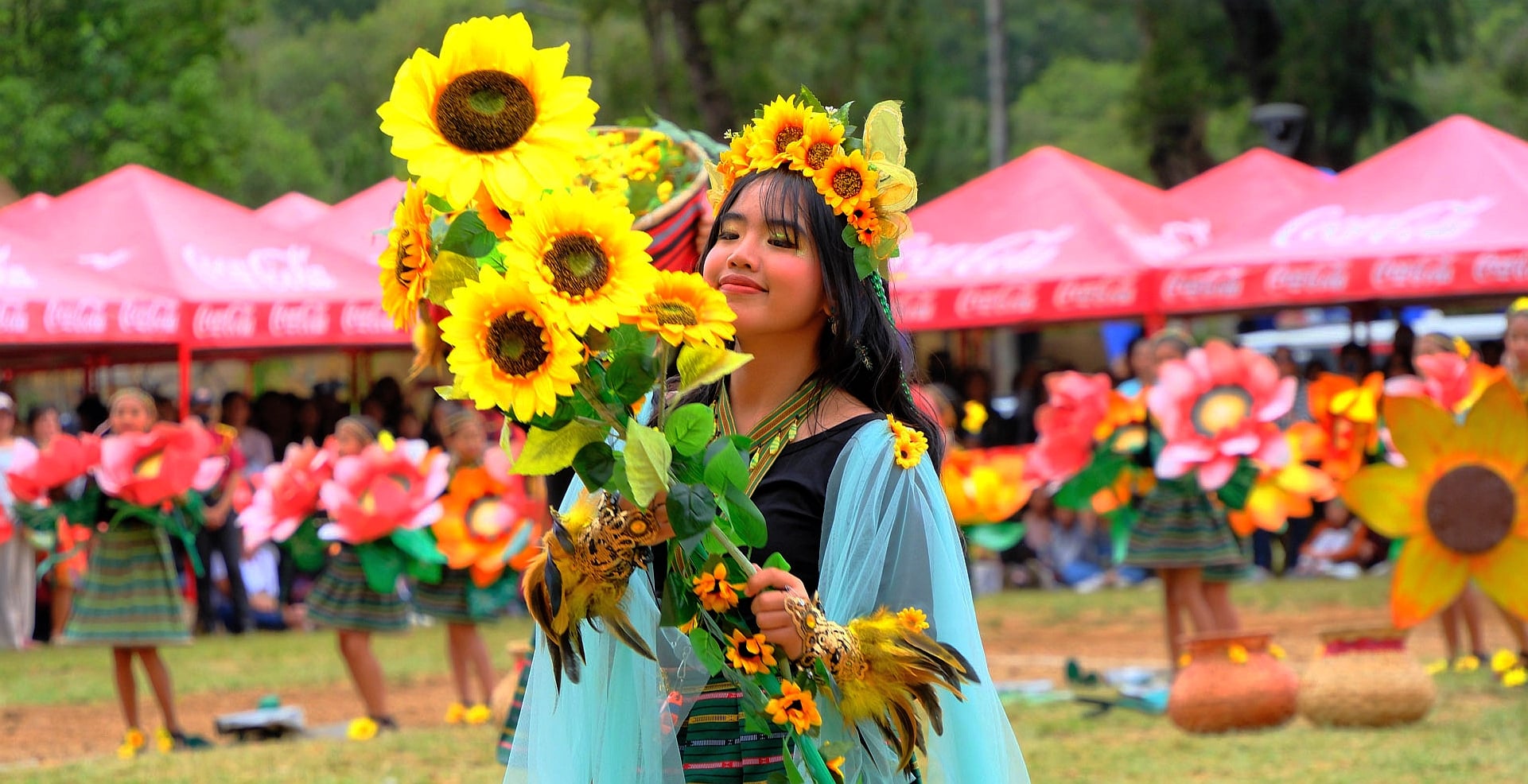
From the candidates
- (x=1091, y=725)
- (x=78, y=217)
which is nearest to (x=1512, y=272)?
(x=1091, y=725)

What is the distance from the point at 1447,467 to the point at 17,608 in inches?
355

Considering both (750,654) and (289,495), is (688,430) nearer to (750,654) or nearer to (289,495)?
(750,654)

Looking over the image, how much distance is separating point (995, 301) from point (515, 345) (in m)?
11.4

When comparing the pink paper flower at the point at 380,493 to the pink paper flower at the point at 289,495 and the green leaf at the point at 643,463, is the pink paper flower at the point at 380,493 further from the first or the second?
the green leaf at the point at 643,463

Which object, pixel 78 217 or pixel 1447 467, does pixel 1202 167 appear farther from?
pixel 1447 467

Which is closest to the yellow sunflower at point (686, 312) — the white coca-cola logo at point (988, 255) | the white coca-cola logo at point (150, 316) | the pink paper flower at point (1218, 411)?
the pink paper flower at point (1218, 411)

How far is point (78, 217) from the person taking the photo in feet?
41.0

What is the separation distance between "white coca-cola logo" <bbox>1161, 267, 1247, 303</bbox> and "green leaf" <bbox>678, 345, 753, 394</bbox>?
10813 millimetres

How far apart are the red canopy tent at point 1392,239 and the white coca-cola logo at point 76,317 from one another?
694 cm

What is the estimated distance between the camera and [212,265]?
12.3 m

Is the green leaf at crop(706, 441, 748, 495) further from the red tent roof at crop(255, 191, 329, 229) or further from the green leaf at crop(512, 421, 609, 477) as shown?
the red tent roof at crop(255, 191, 329, 229)

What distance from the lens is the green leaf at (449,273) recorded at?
225cm

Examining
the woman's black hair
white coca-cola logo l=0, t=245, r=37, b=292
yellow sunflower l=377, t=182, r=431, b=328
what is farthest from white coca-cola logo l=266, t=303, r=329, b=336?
yellow sunflower l=377, t=182, r=431, b=328

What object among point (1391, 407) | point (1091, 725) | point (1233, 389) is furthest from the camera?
point (1233, 389)
